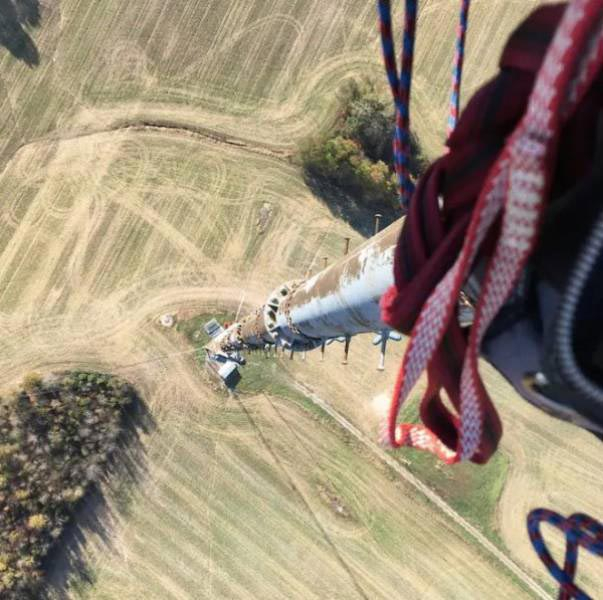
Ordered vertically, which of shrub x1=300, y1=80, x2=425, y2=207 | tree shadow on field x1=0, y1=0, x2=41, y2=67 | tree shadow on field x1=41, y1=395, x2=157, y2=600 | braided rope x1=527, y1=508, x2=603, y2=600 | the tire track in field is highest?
braided rope x1=527, y1=508, x2=603, y2=600

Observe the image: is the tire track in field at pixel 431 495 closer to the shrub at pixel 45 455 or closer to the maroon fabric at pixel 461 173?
the shrub at pixel 45 455

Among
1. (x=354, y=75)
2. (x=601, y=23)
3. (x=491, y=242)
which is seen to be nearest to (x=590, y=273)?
(x=491, y=242)

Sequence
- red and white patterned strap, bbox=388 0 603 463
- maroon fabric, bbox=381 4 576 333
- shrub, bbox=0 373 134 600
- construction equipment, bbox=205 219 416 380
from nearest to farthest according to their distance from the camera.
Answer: red and white patterned strap, bbox=388 0 603 463
maroon fabric, bbox=381 4 576 333
construction equipment, bbox=205 219 416 380
shrub, bbox=0 373 134 600

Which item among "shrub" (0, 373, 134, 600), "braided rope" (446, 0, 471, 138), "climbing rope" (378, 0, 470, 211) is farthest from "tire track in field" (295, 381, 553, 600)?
"climbing rope" (378, 0, 470, 211)

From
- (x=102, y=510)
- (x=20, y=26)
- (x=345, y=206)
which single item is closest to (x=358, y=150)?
(x=345, y=206)

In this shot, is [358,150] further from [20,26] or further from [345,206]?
[20,26]

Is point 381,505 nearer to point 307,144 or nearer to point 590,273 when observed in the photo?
point 307,144

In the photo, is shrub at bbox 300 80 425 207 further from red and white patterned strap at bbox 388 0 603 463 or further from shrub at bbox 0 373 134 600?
red and white patterned strap at bbox 388 0 603 463
